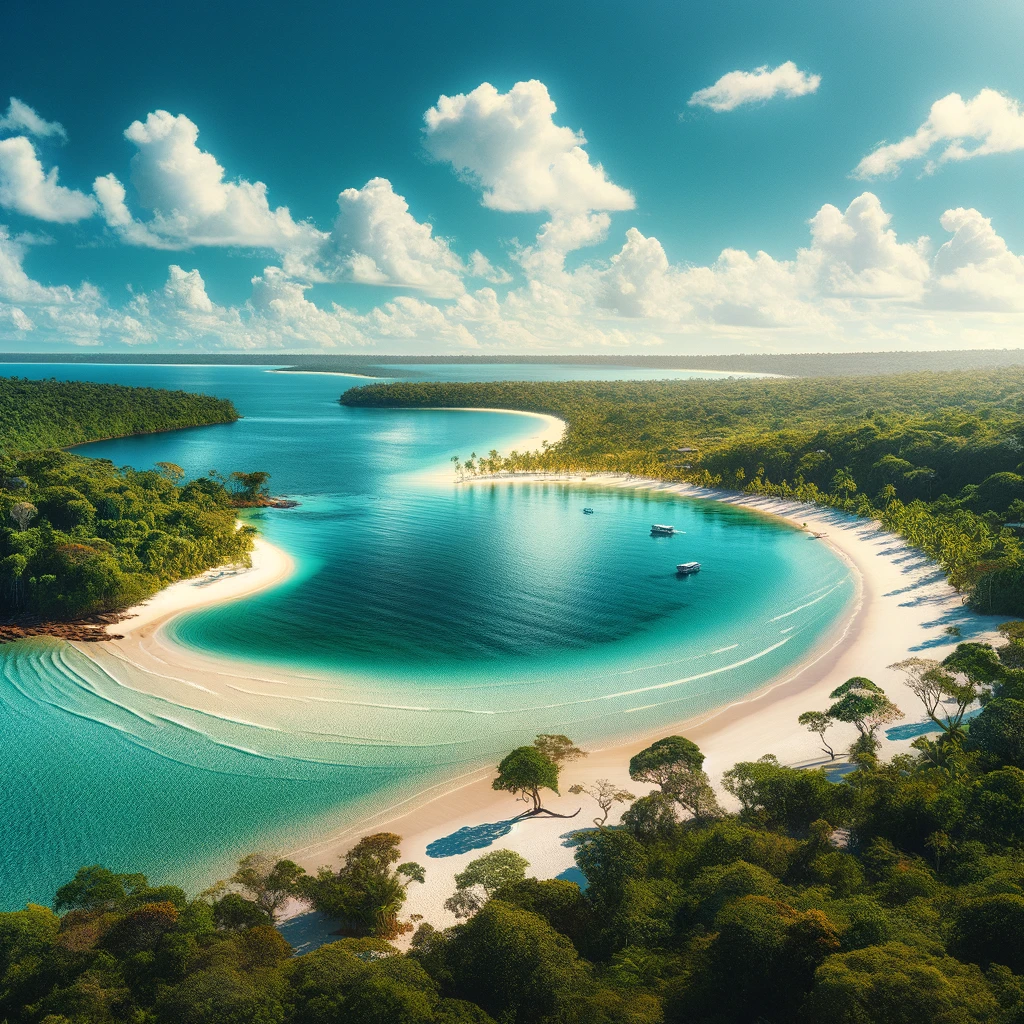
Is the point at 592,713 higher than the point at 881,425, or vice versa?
the point at 881,425

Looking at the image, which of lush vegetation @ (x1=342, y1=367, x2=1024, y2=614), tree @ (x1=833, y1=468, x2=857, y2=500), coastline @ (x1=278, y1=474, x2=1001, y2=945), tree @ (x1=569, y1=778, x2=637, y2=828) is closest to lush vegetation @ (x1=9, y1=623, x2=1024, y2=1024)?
tree @ (x1=569, y1=778, x2=637, y2=828)

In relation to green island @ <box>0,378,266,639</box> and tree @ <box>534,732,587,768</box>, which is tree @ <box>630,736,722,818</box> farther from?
green island @ <box>0,378,266,639</box>

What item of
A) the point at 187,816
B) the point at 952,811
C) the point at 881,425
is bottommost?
the point at 187,816

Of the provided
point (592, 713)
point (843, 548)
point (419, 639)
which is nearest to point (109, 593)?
point (419, 639)

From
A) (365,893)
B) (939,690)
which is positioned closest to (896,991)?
(365,893)

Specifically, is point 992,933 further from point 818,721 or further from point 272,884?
point 272,884

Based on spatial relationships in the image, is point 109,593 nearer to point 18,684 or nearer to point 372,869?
point 18,684
